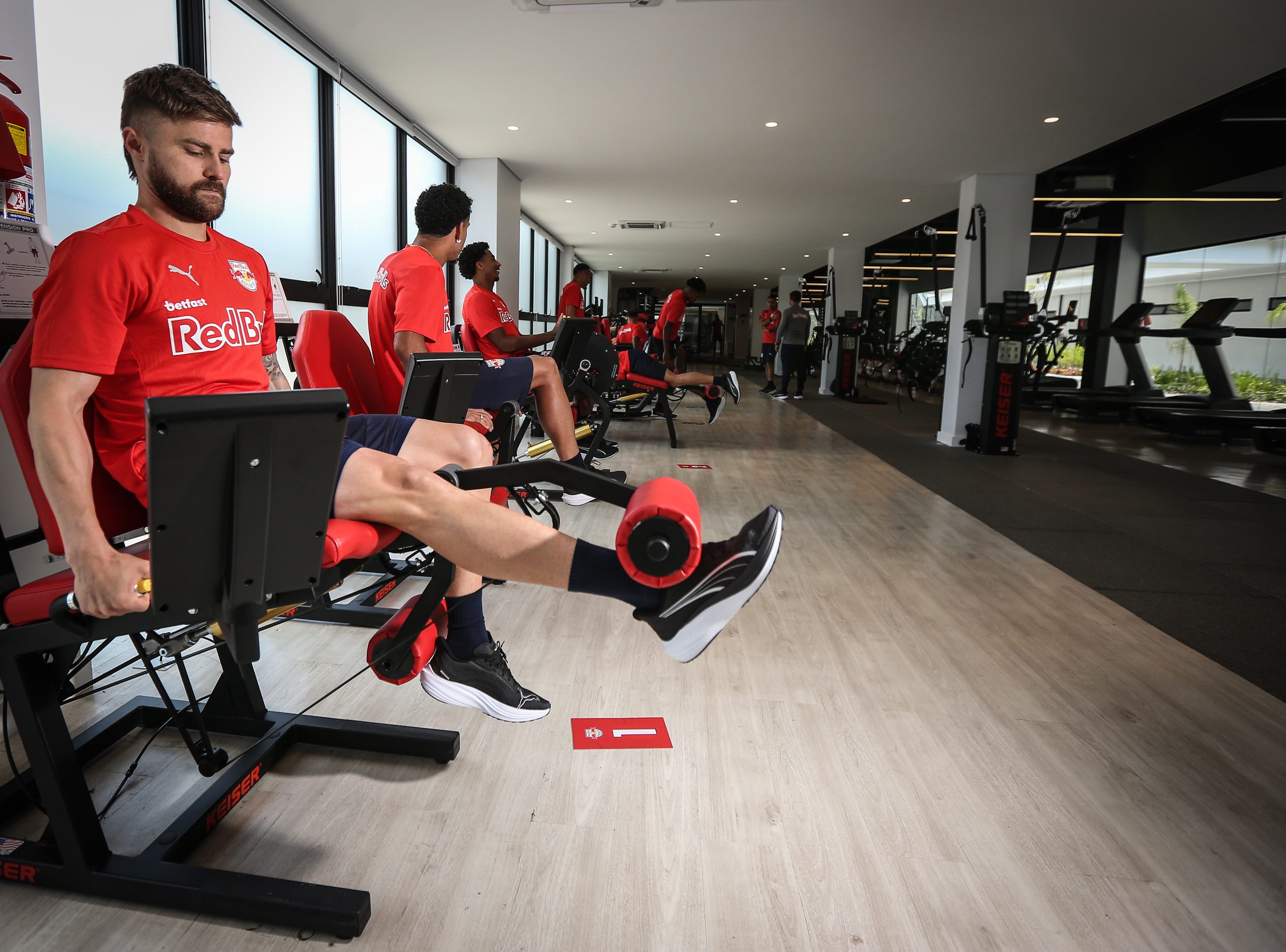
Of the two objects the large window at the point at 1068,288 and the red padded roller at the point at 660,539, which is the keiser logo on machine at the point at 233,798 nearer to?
the red padded roller at the point at 660,539

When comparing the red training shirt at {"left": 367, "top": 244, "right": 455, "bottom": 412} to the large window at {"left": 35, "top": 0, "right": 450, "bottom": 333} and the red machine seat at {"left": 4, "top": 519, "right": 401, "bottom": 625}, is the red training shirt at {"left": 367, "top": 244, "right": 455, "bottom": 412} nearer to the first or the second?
the large window at {"left": 35, "top": 0, "right": 450, "bottom": 333}

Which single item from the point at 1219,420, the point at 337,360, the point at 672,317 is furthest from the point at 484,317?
the point at 1219,420

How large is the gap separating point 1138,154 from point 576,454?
262 inches

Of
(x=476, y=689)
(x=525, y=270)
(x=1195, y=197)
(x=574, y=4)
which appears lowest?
(x=476, y=689)

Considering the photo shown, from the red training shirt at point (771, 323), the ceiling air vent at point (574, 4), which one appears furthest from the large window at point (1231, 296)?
the ceiling air vent at point (574, 4)

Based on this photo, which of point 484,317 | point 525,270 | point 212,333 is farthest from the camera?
point 525,270

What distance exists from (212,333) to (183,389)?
4.9 inches

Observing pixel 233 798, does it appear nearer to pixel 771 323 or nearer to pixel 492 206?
pixel 492 206

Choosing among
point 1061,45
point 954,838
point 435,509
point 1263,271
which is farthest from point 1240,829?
point 1263,271

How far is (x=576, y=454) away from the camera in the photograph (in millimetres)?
3426

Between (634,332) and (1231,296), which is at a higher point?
(1231,296)

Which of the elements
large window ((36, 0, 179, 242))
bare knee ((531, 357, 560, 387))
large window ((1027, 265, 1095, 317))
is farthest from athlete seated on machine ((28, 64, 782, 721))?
large window ((1027, 265, 1095, 317))

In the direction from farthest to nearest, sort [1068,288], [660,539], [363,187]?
[1068,288] < [363,187] < [660,539]

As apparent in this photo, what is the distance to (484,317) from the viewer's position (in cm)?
467
